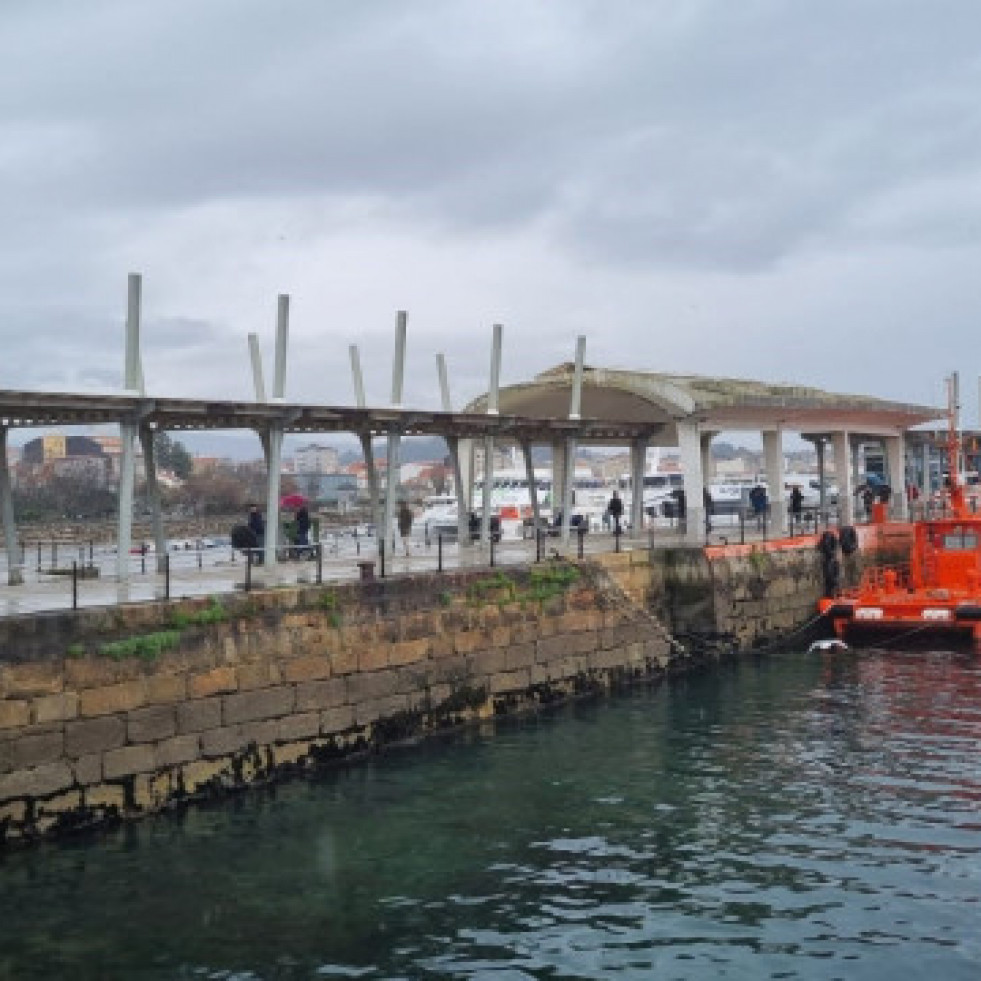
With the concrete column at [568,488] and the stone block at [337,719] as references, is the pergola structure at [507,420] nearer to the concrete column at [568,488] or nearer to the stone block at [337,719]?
the concrete column at [568,488]

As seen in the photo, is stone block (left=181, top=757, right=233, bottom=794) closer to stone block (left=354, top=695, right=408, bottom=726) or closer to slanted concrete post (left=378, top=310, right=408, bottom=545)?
stone block (left=354, top=695, right=408, bottom=726)

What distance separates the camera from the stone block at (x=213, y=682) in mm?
16891

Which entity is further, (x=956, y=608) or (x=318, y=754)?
(x=956, y=608)

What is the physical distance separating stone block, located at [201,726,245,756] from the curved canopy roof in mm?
16748

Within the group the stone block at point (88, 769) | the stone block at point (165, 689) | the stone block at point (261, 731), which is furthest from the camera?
the stone block at point (261, 731)

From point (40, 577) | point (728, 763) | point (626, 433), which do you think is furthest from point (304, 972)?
point (626, 433)

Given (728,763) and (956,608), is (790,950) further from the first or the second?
(956,608)

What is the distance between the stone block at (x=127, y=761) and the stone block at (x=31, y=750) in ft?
2.25

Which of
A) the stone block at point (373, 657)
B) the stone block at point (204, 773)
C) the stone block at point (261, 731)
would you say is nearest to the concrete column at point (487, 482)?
the stone block at point (373, 657)

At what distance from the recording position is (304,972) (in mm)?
10969

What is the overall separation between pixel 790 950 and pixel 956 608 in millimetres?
20385

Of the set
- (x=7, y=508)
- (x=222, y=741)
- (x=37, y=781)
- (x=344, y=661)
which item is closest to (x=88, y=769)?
(x=37, y=781)

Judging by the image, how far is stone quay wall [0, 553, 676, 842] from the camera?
15016 millimetres

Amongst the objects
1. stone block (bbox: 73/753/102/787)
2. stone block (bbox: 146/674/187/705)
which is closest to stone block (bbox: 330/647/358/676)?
→ stone block (bbox: 146/674/187/705)
